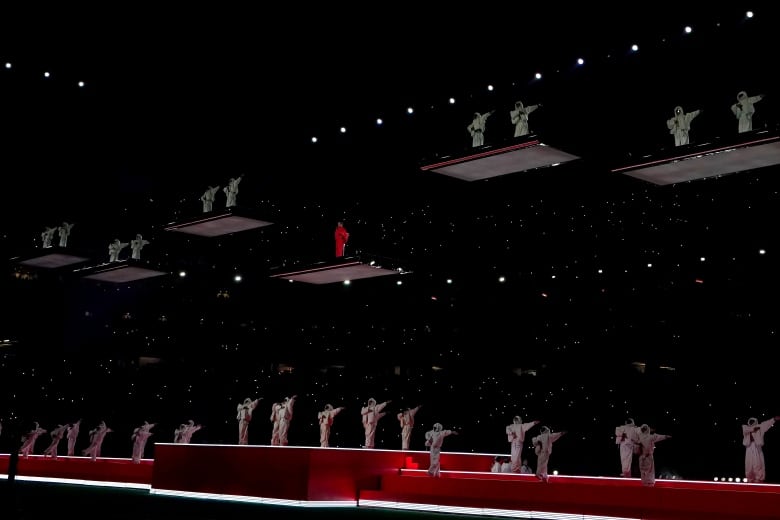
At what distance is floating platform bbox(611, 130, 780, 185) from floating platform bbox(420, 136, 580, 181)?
3.45ft

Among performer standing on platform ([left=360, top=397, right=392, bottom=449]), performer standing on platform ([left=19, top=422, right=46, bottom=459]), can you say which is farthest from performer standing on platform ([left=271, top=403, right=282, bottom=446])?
performer standing on platform ([left=19, top=422, right=46, bottom=459])

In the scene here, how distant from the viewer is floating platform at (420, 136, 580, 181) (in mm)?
12680

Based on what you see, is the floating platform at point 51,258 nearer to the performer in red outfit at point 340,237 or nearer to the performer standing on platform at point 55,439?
the performer standing on platform at point 55,439

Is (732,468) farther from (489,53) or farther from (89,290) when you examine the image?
(89,290)

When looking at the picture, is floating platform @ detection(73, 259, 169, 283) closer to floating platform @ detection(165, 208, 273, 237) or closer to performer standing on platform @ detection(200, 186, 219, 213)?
floating platform @ detection(165, 208, 273, 237)

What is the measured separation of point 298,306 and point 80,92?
9.46 meters

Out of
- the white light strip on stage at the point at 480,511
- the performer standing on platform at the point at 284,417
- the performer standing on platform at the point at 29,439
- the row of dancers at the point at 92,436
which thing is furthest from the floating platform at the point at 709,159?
the performer standing on platform at the point at 29,439

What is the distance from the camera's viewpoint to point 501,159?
517 inches

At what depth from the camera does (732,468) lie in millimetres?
15898

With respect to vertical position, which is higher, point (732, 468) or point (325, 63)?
point (325, 63)

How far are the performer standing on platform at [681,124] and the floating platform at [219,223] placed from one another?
25.2 feet

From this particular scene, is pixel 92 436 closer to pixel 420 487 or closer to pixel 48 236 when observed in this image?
pixel 48 236

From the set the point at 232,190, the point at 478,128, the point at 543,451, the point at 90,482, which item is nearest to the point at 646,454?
the point at 543,451

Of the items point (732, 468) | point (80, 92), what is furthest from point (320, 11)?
point (732, 468)
